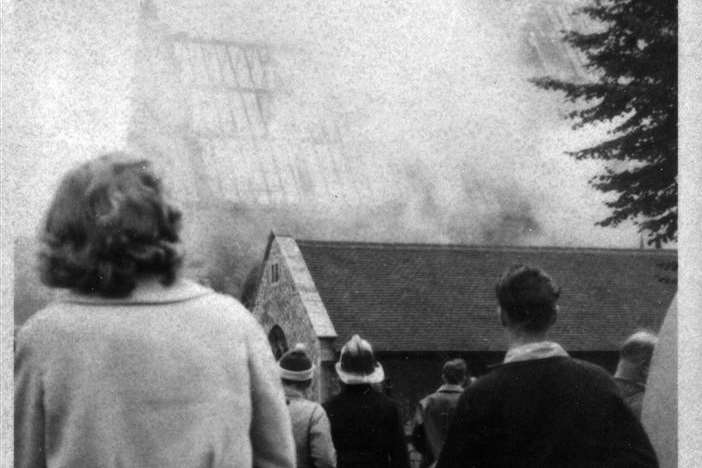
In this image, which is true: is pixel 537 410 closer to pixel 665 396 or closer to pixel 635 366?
pixel 665 396

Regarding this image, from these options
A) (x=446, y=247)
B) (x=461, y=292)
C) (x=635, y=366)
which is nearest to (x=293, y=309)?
(x=461, y=292)

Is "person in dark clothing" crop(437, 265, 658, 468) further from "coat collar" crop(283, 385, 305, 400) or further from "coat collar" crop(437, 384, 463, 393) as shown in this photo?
"coat collar" crop(437, 384, 463, 393)

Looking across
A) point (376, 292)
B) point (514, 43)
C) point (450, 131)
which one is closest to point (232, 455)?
point (376, 292)

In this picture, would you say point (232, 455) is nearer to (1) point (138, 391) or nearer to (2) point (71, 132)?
(1) point (138, 391)

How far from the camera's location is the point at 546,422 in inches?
115

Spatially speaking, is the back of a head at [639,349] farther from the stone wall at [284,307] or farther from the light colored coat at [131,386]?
the stone wall at [284,307]

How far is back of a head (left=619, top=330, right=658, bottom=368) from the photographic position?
4.51 m

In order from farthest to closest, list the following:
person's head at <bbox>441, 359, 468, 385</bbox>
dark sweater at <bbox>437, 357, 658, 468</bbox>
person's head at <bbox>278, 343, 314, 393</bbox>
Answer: person's head at <bbox>441, 359, 468, 385</bbox> < person's head at <bbox>278, 343, 314, 393</bbox> < dark sweater at <bbox>437, 357, 658, 468</bbox>

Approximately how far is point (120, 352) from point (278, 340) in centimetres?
2501

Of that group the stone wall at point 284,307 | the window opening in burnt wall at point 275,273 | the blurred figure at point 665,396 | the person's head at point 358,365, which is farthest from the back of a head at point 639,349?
the window opening in burnt wall at point 275,273

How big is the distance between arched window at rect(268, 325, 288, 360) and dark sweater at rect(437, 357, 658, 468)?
76.8 feet

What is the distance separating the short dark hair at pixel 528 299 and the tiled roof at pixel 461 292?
837 inches

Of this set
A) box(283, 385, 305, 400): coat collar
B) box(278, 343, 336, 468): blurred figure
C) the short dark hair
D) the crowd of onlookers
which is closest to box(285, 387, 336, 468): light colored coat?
box(278, 343, 336, 468): blurred figure

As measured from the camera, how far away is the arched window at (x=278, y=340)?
86.7 ft
